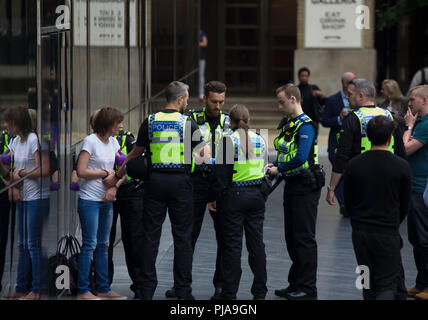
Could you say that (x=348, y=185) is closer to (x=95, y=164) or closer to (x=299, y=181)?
(x=299, y=181)

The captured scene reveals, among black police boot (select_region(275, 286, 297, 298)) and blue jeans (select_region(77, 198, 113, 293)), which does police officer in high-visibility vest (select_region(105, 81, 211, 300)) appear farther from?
black police boot (select_region(275, 286, 297, 298))

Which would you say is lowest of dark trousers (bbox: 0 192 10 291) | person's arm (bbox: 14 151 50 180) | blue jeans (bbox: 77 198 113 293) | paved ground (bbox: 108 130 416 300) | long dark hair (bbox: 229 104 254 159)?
paved ground (bbox: 108 130 416 300)

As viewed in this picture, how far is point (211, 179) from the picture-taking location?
8539 mm

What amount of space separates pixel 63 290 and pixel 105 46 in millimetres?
3274

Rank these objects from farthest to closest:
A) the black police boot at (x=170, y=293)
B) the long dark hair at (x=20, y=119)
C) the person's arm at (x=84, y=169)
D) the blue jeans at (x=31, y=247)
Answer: the black police boot at (x=170, y=293), the person's arm at (x=84, y=169), the blue jeans at (x=31, y=247), the long dark hair at (x=20, y=119)

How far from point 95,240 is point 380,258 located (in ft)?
8.01

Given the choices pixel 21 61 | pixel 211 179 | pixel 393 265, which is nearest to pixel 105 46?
pixel 211 179

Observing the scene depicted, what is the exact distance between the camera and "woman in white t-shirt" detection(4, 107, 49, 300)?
6770mm

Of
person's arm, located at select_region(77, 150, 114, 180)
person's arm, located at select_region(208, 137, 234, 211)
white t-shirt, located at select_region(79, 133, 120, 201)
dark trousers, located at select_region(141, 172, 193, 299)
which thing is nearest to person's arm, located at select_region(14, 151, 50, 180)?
person's arm, located at select_region(77, 150, 114, 180)

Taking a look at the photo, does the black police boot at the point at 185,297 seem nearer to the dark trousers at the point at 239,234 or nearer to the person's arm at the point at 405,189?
the dark trousers at the point at 239,234

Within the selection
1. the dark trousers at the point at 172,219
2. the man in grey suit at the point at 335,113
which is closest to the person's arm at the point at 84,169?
the dark trousers at the point at 172,219

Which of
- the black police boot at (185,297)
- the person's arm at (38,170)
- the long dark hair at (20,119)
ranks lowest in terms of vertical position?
the black police boot at (185,297)

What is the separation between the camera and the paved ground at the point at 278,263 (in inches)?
356
